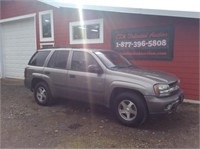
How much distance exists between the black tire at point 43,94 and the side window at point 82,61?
1.26 metres

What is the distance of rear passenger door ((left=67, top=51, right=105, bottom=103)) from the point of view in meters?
5.75

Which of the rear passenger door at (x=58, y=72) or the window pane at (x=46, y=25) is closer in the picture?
the rear passenger door at (x=58, y=72)

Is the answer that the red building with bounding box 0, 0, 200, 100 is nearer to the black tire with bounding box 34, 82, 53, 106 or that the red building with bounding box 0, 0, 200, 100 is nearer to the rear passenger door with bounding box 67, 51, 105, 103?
the rear passenger door with bounding box 67, 51, 105, 103

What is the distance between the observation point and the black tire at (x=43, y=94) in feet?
22.9

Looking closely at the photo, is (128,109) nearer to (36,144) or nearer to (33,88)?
(36,144)

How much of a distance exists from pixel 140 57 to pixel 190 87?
2037mm

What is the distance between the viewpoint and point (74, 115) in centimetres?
625

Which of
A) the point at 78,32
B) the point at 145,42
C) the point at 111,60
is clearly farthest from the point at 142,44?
the point at 78,32

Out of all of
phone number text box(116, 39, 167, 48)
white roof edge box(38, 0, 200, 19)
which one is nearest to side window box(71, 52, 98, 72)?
white roof edge box(38, 0, 200, 19)

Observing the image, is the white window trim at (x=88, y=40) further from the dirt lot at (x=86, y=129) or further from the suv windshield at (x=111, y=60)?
the dirt lot at (x=86, y=129)

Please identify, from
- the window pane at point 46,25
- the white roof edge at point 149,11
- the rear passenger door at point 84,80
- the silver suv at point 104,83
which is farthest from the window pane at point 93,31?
the rear passenger door at point 84,80

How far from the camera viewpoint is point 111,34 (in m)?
9.20

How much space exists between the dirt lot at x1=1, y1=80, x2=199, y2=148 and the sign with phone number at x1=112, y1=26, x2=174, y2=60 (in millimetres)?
2109

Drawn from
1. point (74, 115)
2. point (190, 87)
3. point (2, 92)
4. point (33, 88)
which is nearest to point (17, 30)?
point (2, 92)
